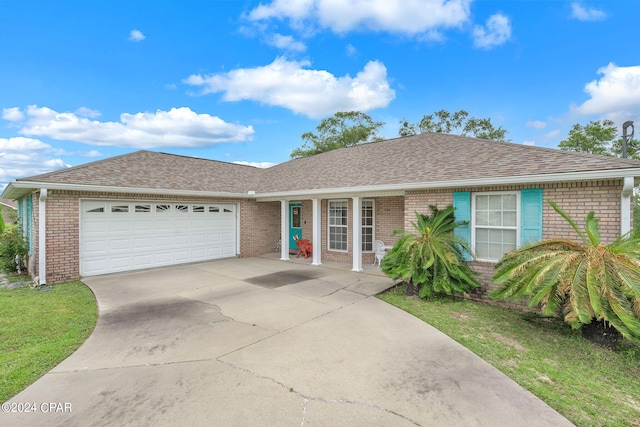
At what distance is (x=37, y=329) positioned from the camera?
476cm

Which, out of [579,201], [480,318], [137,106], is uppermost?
[137,106]

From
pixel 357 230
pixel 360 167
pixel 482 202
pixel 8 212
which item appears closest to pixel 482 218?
pixel 482 202

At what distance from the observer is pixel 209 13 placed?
10.5 m

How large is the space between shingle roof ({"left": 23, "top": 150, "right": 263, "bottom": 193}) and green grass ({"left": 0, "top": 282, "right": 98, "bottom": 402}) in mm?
3124

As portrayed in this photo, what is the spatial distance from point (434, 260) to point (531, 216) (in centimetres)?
220

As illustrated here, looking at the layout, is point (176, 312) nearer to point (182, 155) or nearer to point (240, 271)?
point (240, 271)

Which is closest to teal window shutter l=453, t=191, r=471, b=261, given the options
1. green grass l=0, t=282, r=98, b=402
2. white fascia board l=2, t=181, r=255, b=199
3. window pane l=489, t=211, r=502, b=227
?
window pane l=489, t=211, r=502, b=227

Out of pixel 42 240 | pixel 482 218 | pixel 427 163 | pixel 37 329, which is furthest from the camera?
pixel 427 163

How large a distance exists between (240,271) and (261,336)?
5265 mm

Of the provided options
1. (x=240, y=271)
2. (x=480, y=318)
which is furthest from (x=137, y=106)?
(x=480, y=318)

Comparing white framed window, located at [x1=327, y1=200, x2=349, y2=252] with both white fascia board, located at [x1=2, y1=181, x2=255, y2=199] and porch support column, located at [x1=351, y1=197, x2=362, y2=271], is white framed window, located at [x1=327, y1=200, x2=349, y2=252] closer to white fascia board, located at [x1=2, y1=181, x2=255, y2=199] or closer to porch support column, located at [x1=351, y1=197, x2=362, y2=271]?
porch support column, located at [x1=351, y1=197, x2=362, y2=271]

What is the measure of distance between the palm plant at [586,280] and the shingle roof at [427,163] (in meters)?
1.78

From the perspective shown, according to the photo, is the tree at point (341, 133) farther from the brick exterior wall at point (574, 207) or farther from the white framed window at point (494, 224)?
the brick exterior wall at point (574, 207)

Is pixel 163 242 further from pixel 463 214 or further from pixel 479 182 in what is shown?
pixel 479 182
